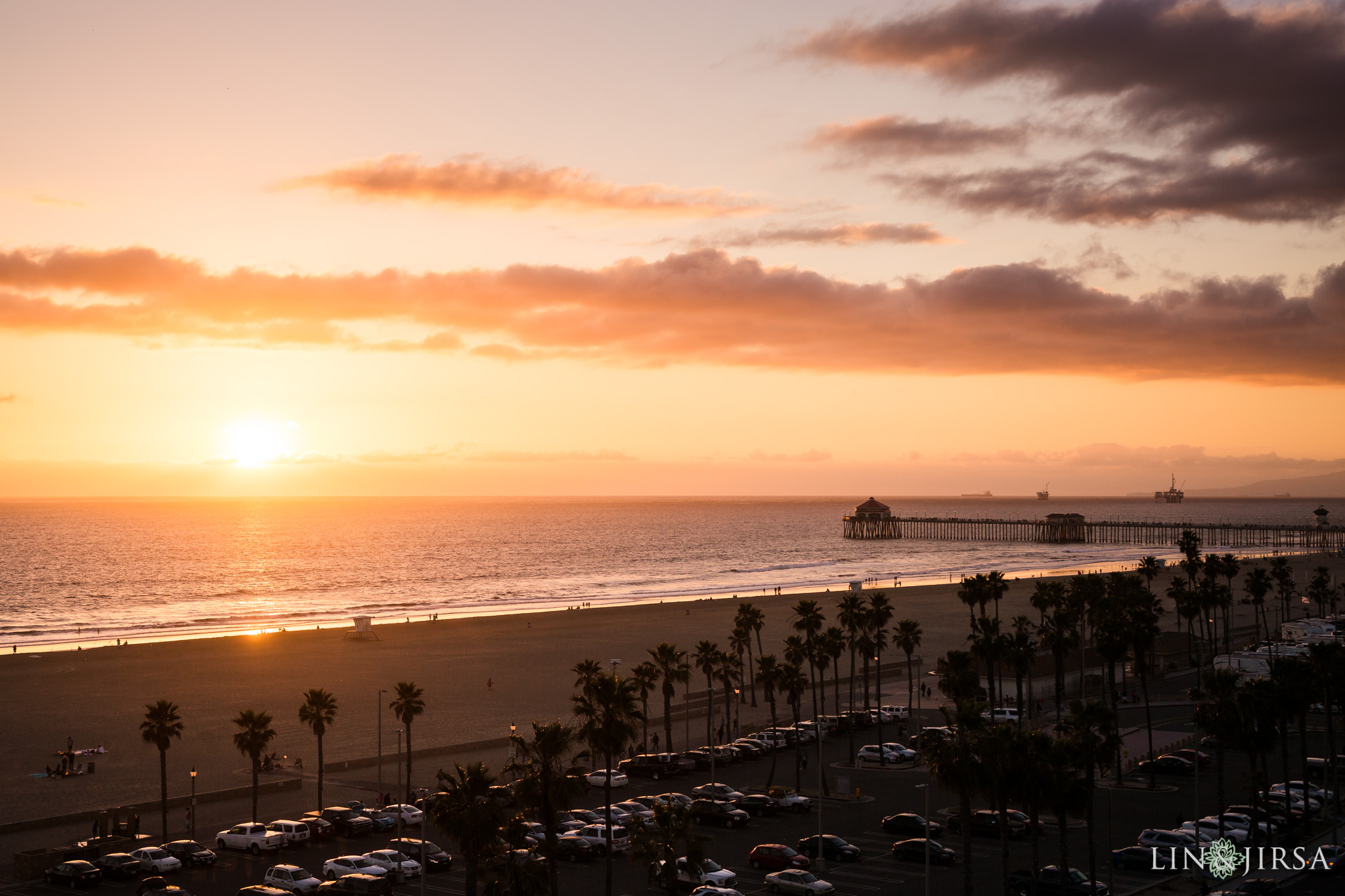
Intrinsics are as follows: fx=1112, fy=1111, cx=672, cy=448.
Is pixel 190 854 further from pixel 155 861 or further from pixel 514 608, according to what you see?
pixel 514 608

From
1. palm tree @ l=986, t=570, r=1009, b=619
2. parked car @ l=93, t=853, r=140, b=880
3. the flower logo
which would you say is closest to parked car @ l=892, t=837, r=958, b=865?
the flower logo

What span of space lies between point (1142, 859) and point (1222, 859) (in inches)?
104

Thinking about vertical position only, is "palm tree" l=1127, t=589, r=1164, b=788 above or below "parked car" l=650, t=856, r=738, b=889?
above

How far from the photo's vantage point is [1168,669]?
78688 millimetres

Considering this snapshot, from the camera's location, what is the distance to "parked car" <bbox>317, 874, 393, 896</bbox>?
36.4 metres

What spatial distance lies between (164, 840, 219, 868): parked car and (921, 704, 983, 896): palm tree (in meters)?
26.5

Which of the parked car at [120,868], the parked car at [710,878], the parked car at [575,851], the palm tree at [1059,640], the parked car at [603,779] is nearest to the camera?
the parked car at [710,878]

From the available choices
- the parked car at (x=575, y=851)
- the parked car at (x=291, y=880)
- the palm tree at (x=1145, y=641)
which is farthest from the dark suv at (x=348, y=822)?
the palm tree at (x=1145, y=641)

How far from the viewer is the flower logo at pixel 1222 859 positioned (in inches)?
1500

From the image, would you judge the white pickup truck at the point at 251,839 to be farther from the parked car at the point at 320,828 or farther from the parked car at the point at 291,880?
the parked car at the point at 291,880

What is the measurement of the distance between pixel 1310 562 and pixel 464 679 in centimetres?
13107

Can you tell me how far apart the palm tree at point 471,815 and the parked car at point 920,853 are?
53.2 feet

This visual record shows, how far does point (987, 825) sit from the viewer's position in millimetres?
43844

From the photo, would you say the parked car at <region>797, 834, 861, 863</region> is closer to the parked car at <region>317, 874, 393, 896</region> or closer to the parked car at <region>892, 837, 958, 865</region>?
the parked car at <region>892, 837, 958, 865</region>
